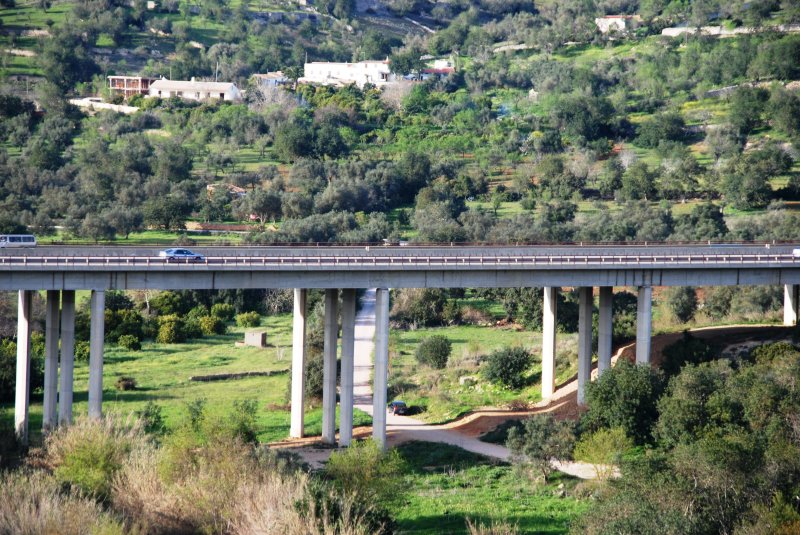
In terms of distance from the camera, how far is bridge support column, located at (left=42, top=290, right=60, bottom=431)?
50.1m

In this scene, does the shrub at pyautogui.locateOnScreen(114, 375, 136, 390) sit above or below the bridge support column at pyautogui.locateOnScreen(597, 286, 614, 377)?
below

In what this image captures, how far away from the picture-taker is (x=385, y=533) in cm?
3684

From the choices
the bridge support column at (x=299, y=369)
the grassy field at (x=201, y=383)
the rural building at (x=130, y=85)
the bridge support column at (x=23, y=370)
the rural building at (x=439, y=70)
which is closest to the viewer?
the bridge support column at (x=23, y=370)

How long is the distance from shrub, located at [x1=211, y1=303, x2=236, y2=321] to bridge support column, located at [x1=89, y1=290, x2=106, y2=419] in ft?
98.9

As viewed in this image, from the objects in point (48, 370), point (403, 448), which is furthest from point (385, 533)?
point (48, 370)

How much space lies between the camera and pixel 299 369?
54.5 m

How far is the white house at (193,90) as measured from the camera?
146 meters

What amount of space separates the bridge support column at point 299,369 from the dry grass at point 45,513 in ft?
58.4

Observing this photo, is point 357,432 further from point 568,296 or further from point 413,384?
point 568,296

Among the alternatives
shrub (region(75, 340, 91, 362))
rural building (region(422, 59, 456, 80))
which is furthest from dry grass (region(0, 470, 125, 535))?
rural building (region(422, 59, 456, 80))

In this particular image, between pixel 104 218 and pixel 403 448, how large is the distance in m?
47.1

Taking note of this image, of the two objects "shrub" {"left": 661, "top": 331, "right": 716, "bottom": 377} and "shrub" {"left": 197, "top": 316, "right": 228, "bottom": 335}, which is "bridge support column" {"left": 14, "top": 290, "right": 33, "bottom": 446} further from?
"shrub" {"left": 661, "top": 331, "right": 716, "bottom": 377}

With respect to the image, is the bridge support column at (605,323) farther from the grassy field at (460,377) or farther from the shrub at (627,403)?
the shrub at (627,403)

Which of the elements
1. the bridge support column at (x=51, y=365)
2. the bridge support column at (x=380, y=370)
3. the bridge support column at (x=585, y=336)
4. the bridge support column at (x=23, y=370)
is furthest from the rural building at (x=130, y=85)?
the bridge support column at (x=380, y=370)
